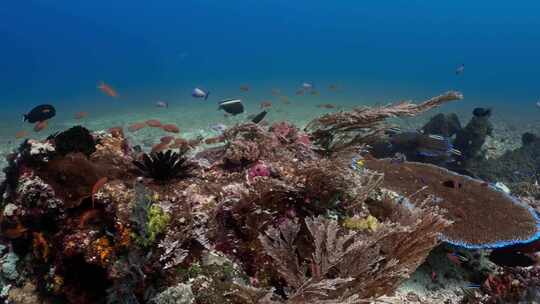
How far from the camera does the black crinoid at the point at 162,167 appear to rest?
11.5ft

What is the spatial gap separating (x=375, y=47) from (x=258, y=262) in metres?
153

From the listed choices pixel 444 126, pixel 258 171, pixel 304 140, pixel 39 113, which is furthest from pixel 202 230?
pixel 444 126

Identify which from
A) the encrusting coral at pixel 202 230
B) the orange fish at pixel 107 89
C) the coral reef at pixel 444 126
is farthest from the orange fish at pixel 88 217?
the coral reef at pixel 444 126

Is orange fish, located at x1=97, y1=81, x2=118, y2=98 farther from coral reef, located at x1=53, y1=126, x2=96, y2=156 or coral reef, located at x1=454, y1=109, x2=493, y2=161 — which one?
coral reef, located at x1=454, y1=109, x2=493, y2=161

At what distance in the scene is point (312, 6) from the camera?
175 metres

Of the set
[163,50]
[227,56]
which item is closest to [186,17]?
[163,50]

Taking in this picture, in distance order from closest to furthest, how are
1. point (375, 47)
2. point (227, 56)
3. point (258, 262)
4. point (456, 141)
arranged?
1. point (258, 262)
2. point (456, 141)
3. point (375, 47)
4. point (227, 56)

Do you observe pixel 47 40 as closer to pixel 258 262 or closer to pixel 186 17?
pixel 186 17

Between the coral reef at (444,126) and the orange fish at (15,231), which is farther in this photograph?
the coral reef at (444,126)

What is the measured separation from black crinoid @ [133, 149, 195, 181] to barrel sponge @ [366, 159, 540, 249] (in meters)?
3.09

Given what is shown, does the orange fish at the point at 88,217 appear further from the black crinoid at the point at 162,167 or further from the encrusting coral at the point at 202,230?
the black crinoid at the point at 162,167

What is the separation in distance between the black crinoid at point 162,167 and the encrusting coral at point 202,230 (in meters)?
0.01

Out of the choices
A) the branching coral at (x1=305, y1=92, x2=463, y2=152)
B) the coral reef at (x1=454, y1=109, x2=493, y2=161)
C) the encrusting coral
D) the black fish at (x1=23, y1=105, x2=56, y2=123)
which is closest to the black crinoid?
the encrusting coral

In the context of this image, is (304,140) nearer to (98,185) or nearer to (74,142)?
(98,185)
